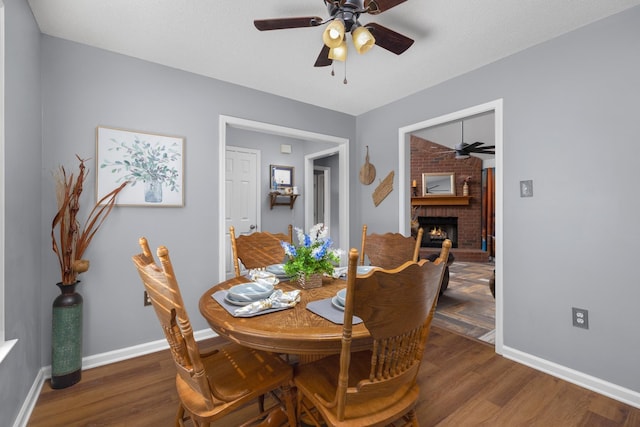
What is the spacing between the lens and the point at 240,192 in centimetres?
450

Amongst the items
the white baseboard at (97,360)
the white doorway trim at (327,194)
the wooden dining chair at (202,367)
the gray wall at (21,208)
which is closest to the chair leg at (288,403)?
the wooden dining chair at (202,367)

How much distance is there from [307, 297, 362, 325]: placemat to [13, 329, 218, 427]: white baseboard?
1713mm

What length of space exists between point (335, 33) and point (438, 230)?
668 centimetres

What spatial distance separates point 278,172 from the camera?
4.78 metres

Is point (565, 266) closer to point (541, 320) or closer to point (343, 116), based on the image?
point (541, 320)

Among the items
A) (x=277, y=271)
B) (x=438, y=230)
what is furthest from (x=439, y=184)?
(x=277, y=271)

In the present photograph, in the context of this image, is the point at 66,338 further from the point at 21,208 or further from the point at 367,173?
the point at 367,173

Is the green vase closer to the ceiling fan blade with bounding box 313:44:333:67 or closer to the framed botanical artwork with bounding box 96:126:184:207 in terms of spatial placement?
the framed botanical artwork with bounding box 96:126:184:207

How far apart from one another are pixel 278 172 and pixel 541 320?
378 cm

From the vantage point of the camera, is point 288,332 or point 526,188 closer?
point 288,332

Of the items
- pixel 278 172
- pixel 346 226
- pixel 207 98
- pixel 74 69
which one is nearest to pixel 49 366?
pixel 74 69

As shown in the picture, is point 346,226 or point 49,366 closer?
point 49,366

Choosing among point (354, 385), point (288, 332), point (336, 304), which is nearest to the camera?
point (288, 332)

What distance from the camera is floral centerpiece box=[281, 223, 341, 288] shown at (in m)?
1.65
